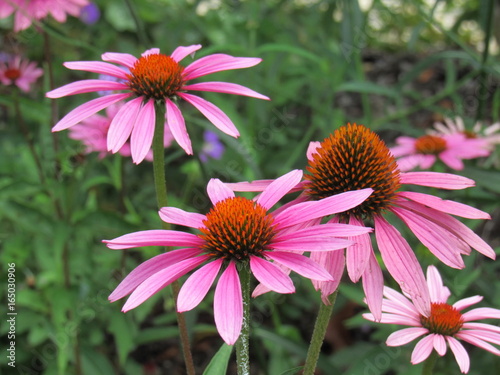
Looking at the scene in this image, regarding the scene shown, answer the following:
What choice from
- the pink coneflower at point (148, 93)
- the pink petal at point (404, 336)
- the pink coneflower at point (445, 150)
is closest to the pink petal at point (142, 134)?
the pink coneflower at point (148, 93)

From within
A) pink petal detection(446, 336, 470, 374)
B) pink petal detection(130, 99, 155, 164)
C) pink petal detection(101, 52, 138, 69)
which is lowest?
pink petal detection(446, 336, 470, 374)

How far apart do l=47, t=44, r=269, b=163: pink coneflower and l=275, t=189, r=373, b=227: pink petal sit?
16cm

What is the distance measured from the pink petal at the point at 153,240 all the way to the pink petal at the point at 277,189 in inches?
4.3

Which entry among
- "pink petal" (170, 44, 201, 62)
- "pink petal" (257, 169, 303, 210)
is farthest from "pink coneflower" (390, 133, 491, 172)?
"pink petal" (257, 169, 303, 210)

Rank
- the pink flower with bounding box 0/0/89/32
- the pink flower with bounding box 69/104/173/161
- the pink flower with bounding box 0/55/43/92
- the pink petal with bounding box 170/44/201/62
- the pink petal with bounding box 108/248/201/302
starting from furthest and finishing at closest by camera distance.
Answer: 1. the pink flower with bounding box 0/55/43/92
2. the pink flower with bounding box 69/104/173/161
3. the pink flower with bounding box 0/0/89/32
4. the pink petal with bounding box 170/44/201/62
5. the pink petal with bounding box 108/248/201/302

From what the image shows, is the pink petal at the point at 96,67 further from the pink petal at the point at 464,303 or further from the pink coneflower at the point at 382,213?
the pink petal at the point at 464,303

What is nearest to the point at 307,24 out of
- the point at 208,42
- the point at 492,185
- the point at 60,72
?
the point at 208,42

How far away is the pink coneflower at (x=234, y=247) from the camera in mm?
702

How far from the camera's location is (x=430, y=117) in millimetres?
3385

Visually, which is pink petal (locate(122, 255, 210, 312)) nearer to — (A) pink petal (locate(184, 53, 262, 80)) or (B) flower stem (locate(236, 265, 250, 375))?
(B) flower stem (locate(236, 265, 250, 375))

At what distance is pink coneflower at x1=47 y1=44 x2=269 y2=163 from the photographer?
2.95ft

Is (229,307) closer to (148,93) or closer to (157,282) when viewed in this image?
(157,282)

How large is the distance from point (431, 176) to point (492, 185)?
2.67 ft

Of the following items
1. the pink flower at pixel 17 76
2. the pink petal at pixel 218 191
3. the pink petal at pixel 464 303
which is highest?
the pink flower at pixel 17 76
